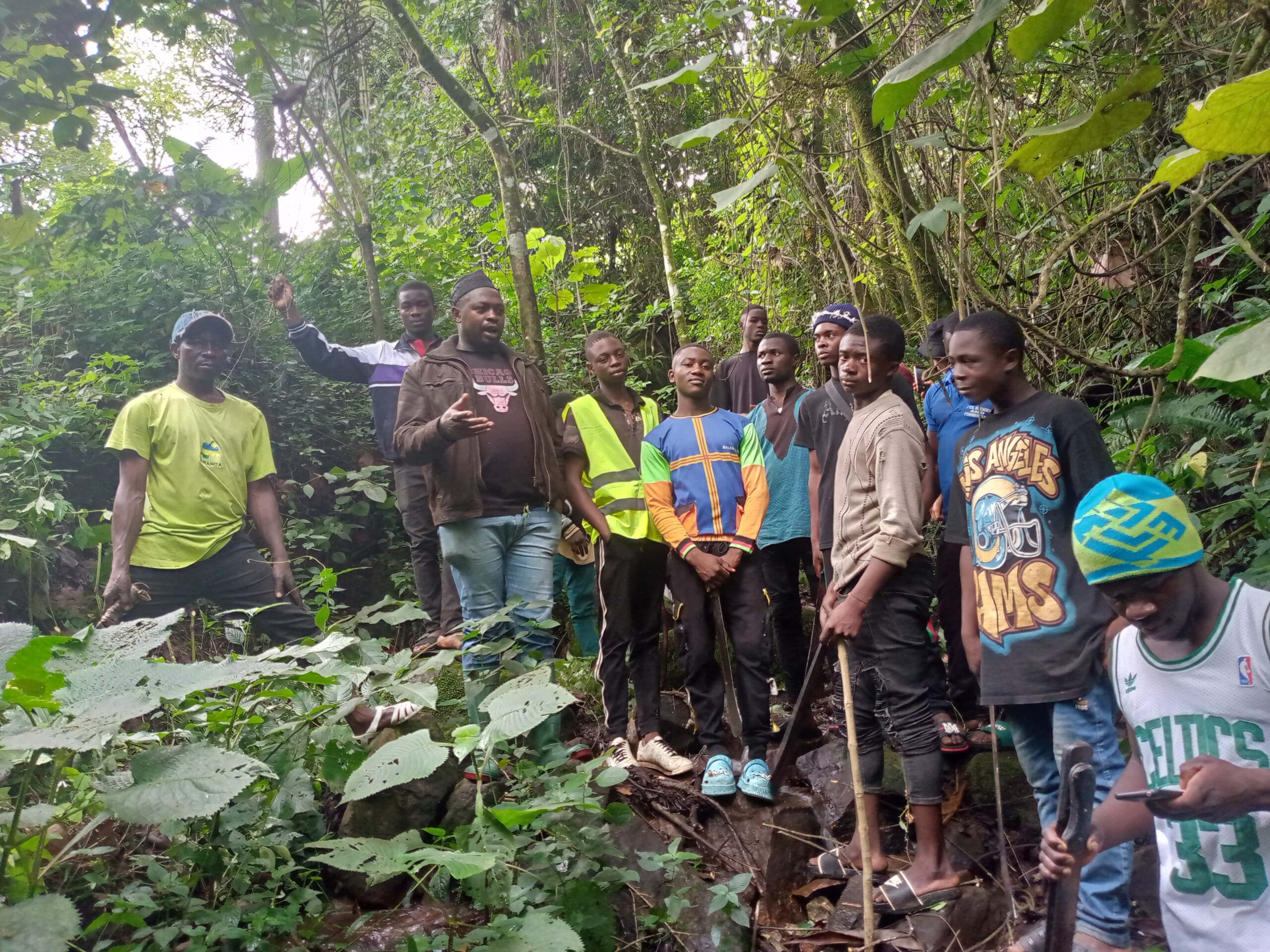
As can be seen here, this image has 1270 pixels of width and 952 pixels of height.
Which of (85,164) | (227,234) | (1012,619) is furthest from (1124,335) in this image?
(85,164)

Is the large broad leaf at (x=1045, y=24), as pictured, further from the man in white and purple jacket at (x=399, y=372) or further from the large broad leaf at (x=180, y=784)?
the man in white and purple jacket at (x=399, y=372)

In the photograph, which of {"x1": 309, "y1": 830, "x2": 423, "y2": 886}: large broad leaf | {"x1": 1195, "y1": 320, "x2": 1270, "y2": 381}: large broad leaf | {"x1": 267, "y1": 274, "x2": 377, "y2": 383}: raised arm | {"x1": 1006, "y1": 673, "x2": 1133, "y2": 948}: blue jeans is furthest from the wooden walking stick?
{"x1": 267, "y1": 274, "x2": 377, "y2": 383}: raised arm

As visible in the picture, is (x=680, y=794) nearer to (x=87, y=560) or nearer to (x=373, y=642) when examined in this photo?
(x=373, y=642)

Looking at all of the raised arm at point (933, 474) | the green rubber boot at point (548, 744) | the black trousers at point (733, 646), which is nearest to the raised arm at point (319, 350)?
the black trousers at point (733, 646)

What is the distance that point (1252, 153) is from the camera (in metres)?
1.07

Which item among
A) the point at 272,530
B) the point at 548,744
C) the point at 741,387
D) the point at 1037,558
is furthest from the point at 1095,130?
the point at 741,387

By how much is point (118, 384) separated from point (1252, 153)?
8.15 m

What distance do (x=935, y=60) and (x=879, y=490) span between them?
2.41 m

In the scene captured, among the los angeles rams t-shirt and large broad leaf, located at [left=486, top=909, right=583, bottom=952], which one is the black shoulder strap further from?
the los angeles rams t-shirt

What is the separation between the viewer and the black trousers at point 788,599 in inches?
195

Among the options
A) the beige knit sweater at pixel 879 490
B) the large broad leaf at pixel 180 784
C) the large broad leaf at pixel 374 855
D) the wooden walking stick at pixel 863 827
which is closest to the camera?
the large broad leaf at pixel 180 784

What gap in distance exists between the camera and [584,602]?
5.54 meters

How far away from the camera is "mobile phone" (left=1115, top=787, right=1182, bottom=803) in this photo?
162cm

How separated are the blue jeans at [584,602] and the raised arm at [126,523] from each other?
2.31 metres
